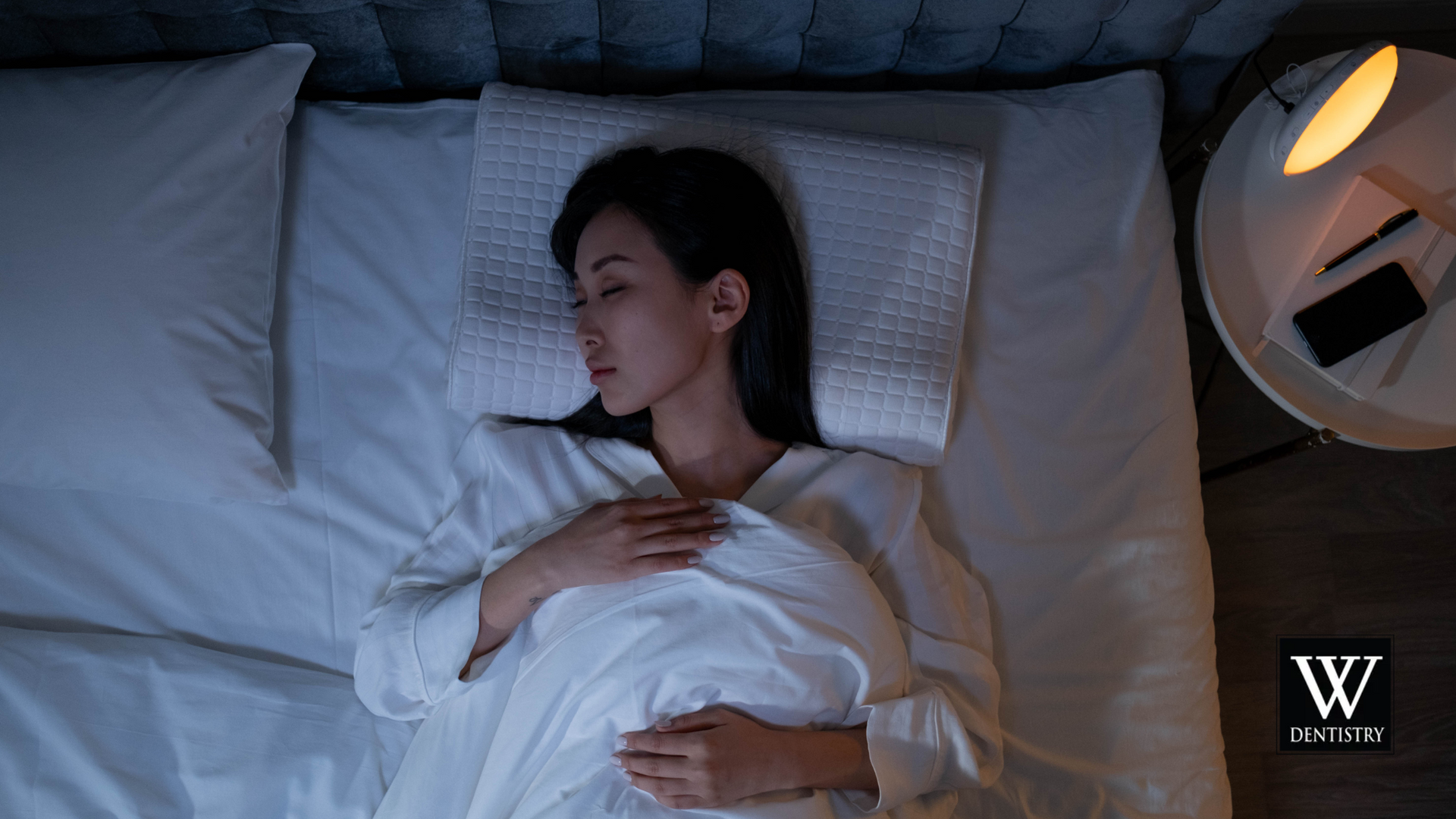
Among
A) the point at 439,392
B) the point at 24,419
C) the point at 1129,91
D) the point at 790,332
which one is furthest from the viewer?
the point at 1129,91

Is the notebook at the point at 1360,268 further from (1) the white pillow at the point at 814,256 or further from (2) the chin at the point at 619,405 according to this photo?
(2) the chin at the point at 619,405

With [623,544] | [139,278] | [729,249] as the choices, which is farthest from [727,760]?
[139,278]

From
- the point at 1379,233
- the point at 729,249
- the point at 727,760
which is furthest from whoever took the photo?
the point at 1379,233

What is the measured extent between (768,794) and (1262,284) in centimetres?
115

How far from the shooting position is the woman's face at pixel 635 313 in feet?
4.05

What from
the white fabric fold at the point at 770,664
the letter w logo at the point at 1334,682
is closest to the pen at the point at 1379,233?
the white fabric fold at the point at 770,664

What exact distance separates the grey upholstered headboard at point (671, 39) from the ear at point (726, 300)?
51 cm

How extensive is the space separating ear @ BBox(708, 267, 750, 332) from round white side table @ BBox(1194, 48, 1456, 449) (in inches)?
31.2

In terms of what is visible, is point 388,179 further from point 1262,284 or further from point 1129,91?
point 1262,284

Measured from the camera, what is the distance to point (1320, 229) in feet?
4.74

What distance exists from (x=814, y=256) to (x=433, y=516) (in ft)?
2.57

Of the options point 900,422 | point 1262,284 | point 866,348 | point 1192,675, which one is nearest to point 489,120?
point 866,348

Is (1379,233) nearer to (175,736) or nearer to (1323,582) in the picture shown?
(1323,582)

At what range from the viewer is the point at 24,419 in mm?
1289
